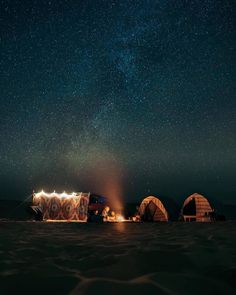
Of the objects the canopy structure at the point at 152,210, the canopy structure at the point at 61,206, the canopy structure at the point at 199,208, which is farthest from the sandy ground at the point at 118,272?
the canopy structure at the point at 61,206

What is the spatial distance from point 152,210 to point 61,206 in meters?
9.11

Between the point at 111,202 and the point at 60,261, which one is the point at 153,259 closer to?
the point at 60,261

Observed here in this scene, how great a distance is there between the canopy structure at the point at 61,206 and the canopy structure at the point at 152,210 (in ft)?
17.9

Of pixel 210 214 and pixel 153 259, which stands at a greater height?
pixel 210 214

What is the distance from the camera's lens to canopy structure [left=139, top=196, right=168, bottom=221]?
2524cm

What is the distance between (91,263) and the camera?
4297 millimetres

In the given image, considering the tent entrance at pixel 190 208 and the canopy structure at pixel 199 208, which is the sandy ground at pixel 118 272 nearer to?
the canopy structure at pixel 199 208

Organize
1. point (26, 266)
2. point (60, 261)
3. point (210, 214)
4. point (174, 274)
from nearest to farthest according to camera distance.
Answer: point (174, 274) < point (26, 266) < point (60, 261) < point (210, 214)

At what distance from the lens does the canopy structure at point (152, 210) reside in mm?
25244

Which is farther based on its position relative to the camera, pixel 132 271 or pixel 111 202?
pixel 111 202

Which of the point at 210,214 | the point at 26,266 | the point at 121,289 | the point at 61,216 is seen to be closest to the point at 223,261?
the point at 121,289

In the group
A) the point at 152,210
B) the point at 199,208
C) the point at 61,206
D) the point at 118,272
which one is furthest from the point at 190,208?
the point at 118,272

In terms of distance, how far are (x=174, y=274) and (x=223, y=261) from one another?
1.39 meters

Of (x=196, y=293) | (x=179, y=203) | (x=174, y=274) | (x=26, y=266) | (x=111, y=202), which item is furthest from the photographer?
(x=111, y=202)
